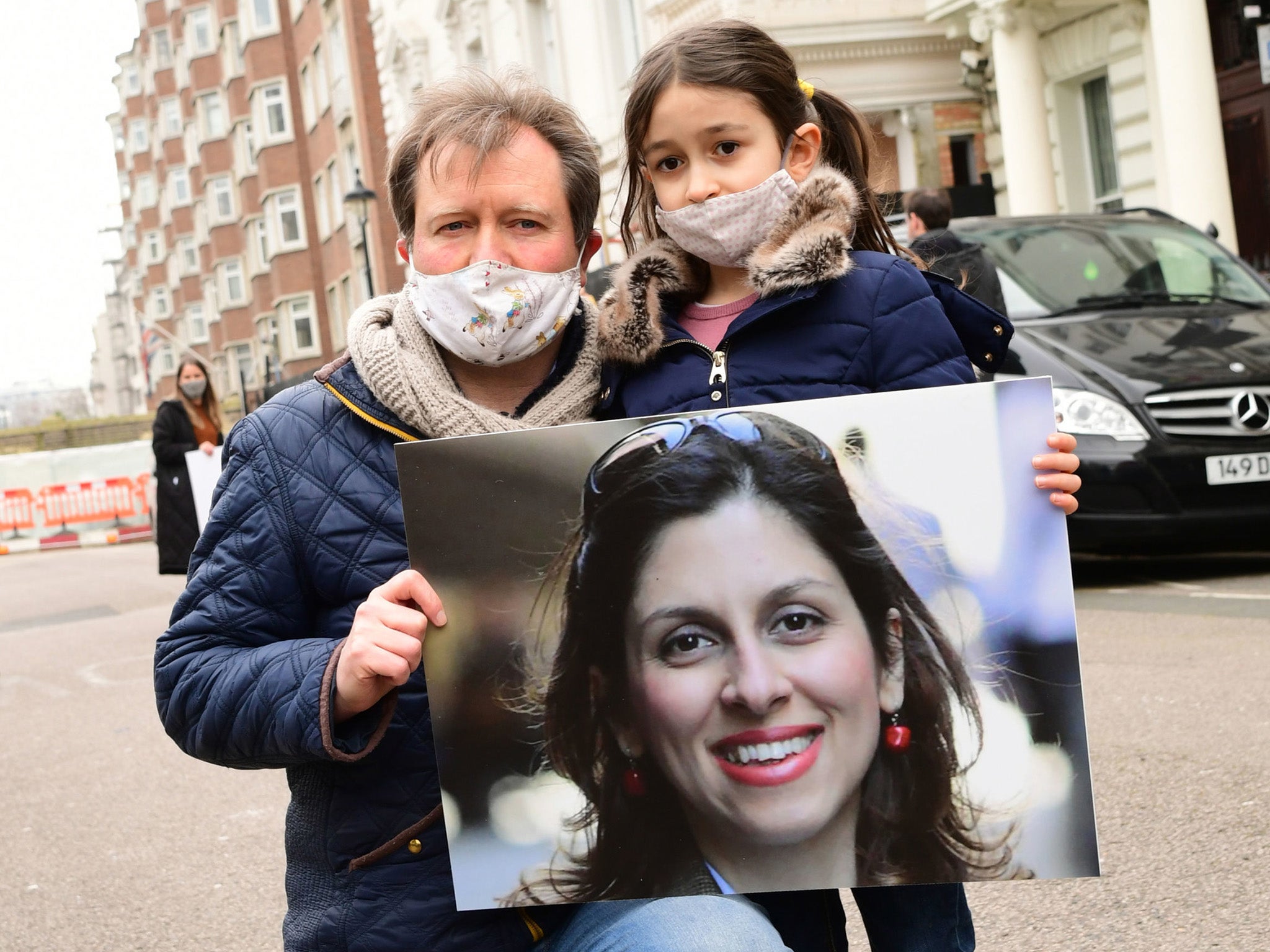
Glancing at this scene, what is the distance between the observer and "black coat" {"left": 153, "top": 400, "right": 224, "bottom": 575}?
1055 cm

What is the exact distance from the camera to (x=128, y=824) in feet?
18.3

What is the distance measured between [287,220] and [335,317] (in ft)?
13.2

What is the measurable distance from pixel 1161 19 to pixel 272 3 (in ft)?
122

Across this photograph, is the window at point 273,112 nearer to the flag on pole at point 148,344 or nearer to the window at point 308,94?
the window at point 308,94

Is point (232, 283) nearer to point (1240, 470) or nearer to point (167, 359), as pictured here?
point (167, 359)

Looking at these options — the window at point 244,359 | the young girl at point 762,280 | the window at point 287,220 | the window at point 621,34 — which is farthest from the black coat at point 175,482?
the window at point 244,359

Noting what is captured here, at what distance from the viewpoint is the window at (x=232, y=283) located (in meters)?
62.7

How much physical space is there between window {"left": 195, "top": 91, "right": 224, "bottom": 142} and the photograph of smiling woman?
64.2 meters

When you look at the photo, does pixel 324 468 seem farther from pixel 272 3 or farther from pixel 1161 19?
pixel 272 3

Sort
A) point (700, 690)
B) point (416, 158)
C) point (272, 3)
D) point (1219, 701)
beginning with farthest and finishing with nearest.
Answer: point (272, 3) < point (1219, 701) < point (416, 158) < point (700, 690)

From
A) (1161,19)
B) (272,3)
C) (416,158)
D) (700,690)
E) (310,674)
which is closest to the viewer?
(700,690)

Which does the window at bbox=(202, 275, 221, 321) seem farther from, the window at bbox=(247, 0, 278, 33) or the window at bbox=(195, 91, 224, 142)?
the window at bbox=(247, 0, 278, 33)

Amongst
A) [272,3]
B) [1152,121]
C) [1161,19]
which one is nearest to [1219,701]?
[1161,19]

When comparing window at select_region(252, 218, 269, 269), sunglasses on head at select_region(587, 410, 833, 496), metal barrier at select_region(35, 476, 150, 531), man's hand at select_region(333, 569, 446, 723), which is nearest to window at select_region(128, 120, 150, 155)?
window at select_region(252, 218, 269, 269)
